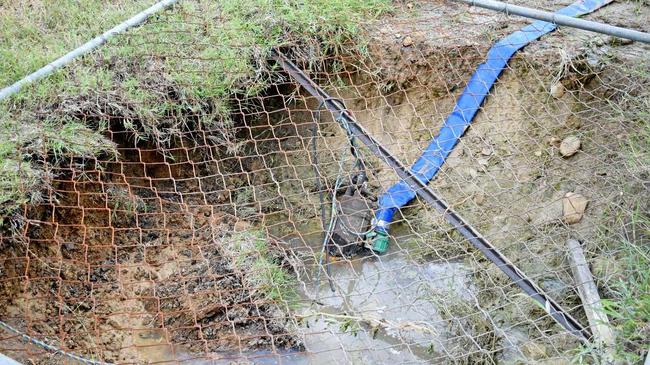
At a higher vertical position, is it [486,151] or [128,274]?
[486,151]

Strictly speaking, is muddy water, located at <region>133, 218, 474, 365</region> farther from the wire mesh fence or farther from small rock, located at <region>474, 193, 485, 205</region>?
small rock, located at <region>474, 193, 485, 205</region>

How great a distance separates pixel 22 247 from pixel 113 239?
15.0 inches

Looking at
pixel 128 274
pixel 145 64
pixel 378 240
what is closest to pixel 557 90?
pixel 378 240

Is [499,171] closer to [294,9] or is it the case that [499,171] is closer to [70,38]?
[294,9]

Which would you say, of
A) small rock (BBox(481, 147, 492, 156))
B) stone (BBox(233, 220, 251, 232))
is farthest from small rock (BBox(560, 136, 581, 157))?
stone (BBox(233, 220, 251, 232))

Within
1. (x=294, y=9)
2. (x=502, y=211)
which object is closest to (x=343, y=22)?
(x=294, y=9)

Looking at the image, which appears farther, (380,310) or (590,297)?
(380,310)

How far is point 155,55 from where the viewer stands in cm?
332

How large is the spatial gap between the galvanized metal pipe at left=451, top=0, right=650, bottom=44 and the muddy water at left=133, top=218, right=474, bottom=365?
1272 mm

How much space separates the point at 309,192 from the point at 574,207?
4.23 ft

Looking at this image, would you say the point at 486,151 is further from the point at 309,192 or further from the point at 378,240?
the point at 309,192

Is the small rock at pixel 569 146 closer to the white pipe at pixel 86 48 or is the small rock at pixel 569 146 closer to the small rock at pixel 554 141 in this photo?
the small rock at pixel 554 141

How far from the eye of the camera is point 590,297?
8.28 feet

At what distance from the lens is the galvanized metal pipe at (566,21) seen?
9.65ft
